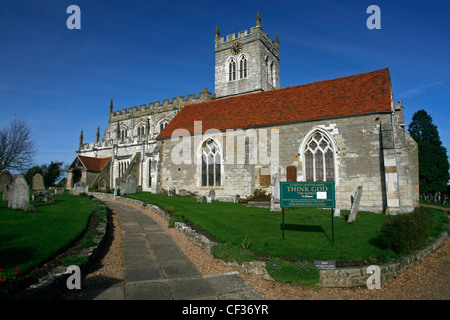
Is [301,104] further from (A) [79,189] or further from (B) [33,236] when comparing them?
(A) [79,189]

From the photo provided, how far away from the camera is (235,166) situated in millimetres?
20312

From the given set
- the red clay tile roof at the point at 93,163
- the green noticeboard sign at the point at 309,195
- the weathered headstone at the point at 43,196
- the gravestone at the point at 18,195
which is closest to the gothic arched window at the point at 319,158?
the green noticeboard sign at the point at 309,195

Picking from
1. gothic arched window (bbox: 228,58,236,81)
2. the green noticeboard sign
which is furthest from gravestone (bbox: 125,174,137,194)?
gothic arched window (bbox: 228,58,236,81)

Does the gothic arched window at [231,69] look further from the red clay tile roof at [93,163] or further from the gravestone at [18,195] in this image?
the gravestone at [18,195]

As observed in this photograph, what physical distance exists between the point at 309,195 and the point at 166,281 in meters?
5.16

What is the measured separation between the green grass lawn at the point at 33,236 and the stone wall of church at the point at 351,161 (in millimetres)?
11427

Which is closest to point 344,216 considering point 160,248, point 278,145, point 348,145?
point 348,145

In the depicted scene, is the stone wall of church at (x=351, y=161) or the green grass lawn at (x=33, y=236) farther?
the stone wall of church at (x=351, y=161)

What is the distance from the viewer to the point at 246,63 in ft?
116

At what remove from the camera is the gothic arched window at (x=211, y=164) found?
70.4ft

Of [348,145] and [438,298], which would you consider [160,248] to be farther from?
[348,145]

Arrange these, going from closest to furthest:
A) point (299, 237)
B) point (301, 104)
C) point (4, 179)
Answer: point (299, 237)
point (301, 104)
point (4, 179)

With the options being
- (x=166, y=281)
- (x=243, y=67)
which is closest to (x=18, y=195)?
(x=166, y=281)
